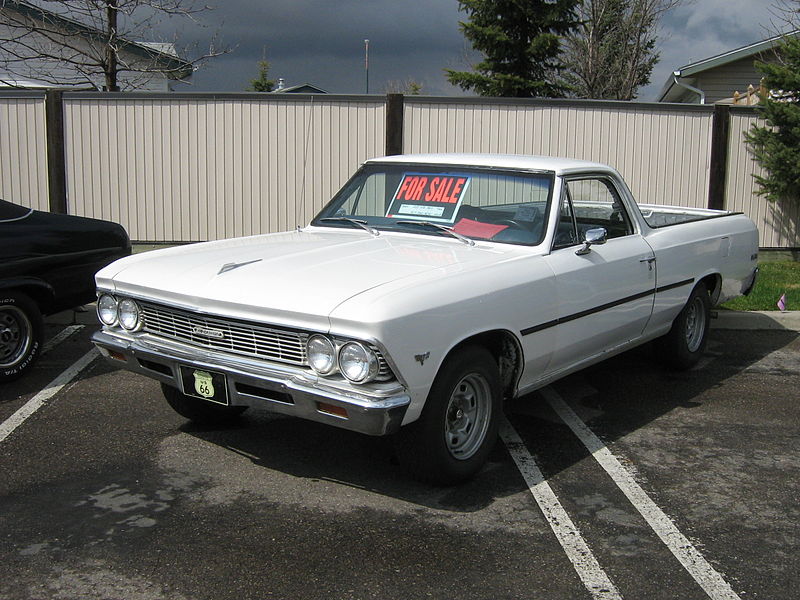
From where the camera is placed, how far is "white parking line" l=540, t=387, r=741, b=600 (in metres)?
3.54

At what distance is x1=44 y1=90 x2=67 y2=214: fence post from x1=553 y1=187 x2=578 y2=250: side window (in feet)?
26.8

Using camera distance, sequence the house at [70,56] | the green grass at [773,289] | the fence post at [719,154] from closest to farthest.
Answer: the green grass at [773,289] → the fence post at [719,154] → the house at [70,56]

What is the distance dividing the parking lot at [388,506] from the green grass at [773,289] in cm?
298

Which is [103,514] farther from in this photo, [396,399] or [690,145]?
[690,145]

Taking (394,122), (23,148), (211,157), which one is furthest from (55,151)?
(394,122)

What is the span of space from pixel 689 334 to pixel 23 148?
883 cm

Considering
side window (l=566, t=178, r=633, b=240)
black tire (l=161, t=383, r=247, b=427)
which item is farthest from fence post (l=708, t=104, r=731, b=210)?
black tire (l=161, t=383, r=247, b=427)

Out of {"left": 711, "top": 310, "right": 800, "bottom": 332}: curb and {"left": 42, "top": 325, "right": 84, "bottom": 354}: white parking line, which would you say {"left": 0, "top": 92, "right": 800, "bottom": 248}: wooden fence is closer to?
{"left": 42, "top": 325, "right": 84, "bottom": 354}: white parking line

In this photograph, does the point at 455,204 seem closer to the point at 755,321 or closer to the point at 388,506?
the point at 388,506

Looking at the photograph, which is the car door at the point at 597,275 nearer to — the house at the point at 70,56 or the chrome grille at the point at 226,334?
the chrome grille at the point at 226,334

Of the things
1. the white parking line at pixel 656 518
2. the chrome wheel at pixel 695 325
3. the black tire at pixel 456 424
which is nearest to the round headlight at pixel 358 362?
the black tire at pixel 456 424

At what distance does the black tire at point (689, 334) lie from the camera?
663cm

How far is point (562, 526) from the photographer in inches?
160

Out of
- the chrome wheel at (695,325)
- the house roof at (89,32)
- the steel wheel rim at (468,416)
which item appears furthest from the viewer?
the house roof at (89,32)
